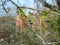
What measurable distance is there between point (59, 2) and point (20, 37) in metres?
4.48

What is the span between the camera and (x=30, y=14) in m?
1.74

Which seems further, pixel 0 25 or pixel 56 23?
pixel 0 25

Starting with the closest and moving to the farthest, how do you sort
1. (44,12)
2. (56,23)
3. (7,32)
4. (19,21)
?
1. (19,21)
2. (44,12)
3. (56,23)
4. (7,32)

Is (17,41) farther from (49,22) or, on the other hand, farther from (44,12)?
(44,12)

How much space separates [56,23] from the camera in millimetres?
2182

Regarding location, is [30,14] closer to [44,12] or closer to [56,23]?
[44,12]

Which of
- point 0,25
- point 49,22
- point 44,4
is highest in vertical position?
point 44,4

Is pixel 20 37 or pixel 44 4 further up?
pixel 44 4

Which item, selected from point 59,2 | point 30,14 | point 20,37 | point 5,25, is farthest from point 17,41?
point 30,14

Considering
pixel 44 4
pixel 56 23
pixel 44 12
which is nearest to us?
pixel 44 12

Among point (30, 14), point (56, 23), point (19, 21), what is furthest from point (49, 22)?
point (19, 21)

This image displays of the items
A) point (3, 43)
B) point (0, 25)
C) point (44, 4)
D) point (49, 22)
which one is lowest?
point (3, 43)

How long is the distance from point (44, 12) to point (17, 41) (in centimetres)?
548

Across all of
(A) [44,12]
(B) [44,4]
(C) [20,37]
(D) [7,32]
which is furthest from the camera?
(D) [7,32]
